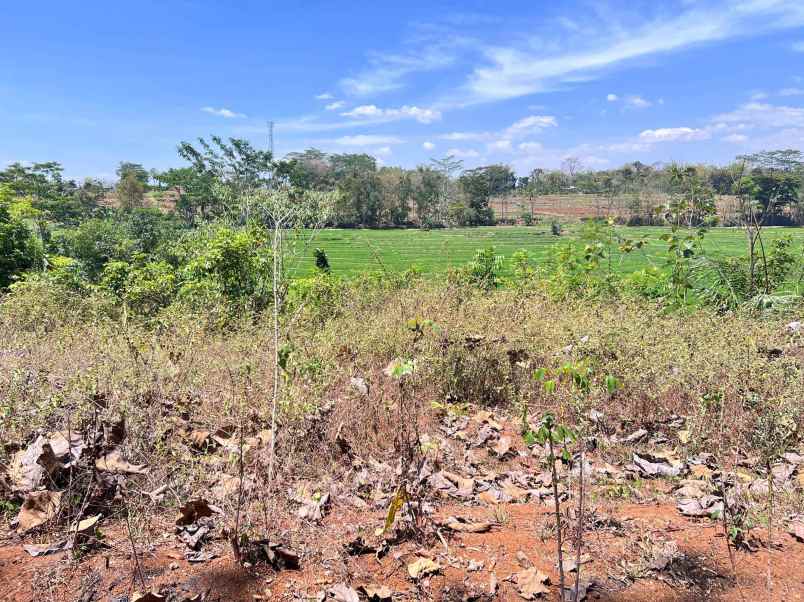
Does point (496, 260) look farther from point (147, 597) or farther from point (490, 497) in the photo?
point (147, 597)

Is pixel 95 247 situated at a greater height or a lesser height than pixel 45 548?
greater

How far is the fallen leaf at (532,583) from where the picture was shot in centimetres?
197

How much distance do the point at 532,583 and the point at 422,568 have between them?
433mm

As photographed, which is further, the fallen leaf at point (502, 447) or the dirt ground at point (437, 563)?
the fallen leaf at point (502, 447)

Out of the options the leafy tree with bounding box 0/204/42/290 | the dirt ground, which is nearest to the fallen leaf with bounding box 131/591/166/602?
the dirt ground

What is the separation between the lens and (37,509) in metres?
2.30

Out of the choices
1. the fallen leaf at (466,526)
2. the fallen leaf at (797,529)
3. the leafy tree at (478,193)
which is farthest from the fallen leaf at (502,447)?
the leafy tree at (478,193)

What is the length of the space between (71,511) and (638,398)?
3.74m

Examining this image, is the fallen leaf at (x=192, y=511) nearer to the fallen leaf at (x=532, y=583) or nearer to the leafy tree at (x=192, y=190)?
the fallen leaf at (x=532, y=583)

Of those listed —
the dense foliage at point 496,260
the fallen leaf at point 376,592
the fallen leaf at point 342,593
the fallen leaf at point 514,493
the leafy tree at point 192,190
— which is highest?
the leafy tree at point 192,190

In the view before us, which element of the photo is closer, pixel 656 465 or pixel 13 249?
pixel 656 465

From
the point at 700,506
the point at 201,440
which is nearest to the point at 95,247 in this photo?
the point at 201,440

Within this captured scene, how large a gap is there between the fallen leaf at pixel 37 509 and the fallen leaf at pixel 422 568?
1574mm

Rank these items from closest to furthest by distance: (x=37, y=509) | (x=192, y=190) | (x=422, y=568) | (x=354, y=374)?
(x=422, y=568) < (x=37, y=509) < (x=354, y=374) < (x=192, y=190)
